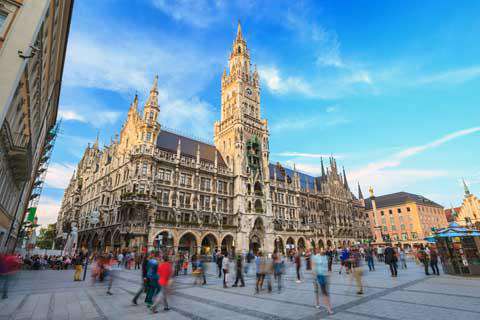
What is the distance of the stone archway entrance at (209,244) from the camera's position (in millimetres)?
40906

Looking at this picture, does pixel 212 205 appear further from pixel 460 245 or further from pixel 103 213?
pixel 460 245

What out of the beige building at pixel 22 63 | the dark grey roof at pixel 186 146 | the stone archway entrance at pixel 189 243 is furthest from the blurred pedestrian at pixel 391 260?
the dark grey roof at pixel 186 146

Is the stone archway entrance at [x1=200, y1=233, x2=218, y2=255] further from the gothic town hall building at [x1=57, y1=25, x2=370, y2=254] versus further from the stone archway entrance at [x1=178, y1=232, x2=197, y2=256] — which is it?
the stone archway entrance at [x1=178, y1=232, x2=197, y2=256]

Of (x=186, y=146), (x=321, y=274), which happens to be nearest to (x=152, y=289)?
(x=321, y=274)

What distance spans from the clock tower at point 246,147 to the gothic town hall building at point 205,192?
205 millimetres

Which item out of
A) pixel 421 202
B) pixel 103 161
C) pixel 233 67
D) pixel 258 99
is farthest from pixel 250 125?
pixel 421 202

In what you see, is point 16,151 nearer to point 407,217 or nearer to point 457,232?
point 457,232

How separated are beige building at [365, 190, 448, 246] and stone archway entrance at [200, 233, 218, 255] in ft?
160

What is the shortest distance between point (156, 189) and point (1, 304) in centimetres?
2854

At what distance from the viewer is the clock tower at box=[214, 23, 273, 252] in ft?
151

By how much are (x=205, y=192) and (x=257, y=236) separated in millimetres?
13281

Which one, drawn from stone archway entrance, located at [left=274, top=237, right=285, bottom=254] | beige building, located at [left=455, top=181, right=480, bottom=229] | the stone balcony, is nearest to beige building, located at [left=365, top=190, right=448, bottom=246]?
beige building, located at [left=455, top=181, right=480, bottom=229]

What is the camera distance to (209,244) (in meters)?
41.9

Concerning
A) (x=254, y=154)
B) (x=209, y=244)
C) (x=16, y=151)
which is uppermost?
(x=254, y=154)
